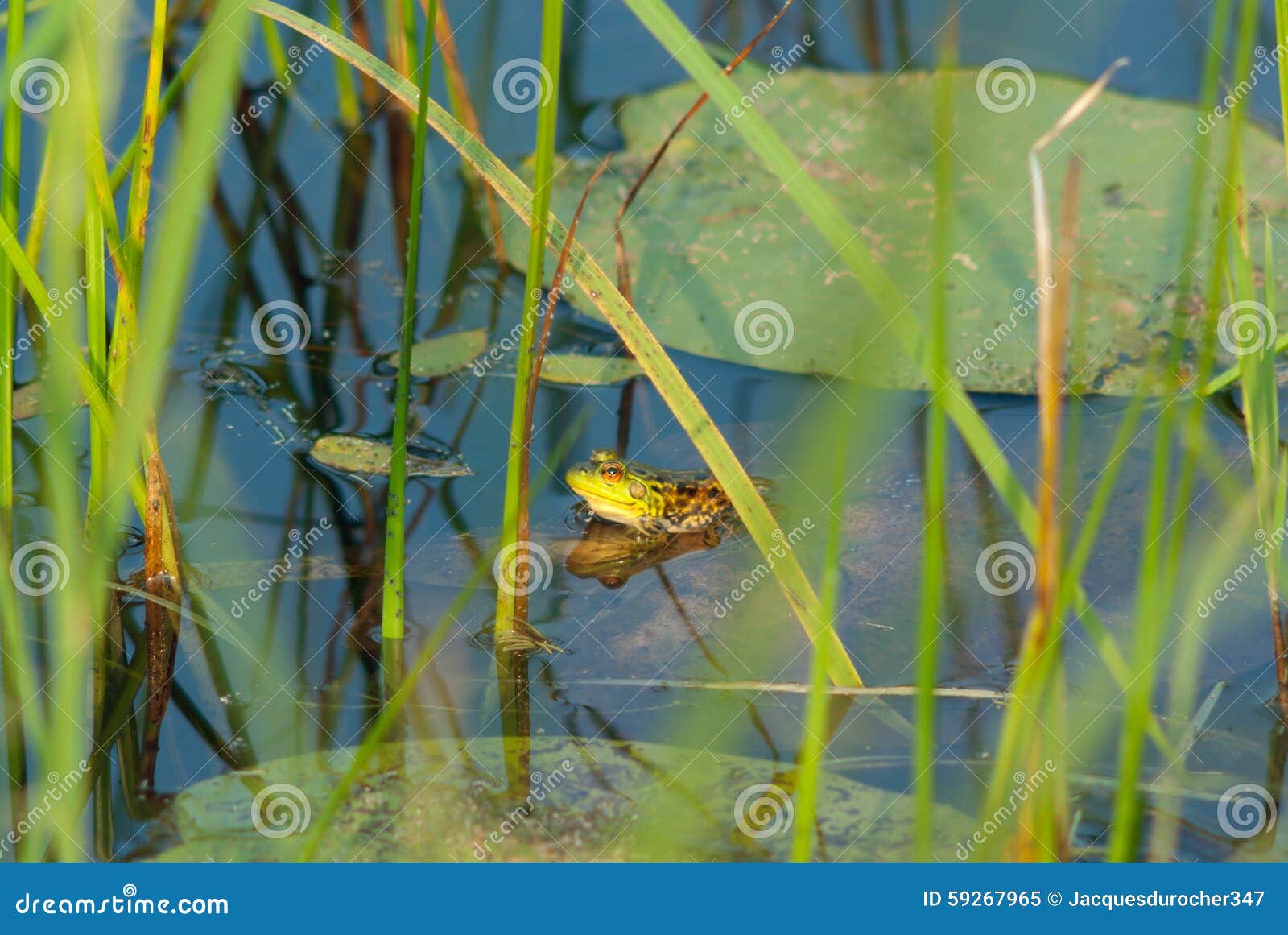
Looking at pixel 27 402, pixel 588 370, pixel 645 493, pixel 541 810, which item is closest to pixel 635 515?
pixel 645 493

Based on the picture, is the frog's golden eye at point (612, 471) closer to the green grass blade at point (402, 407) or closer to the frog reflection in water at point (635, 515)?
the frog reflection in water at point (635, 515)

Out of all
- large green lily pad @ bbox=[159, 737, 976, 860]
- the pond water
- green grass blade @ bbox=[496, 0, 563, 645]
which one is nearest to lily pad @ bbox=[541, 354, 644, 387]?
the pond water

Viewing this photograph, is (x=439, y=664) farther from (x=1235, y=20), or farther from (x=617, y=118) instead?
(x=1235, y=20)

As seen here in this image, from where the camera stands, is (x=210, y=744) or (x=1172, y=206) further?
(x=1172, y=206)

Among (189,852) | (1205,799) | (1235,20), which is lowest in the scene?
(189,852)

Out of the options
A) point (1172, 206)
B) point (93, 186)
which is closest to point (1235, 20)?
point (1172, 206)

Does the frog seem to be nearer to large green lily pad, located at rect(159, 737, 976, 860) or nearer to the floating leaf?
large green lily pad, located at rect(159, 737, 976, 860)
